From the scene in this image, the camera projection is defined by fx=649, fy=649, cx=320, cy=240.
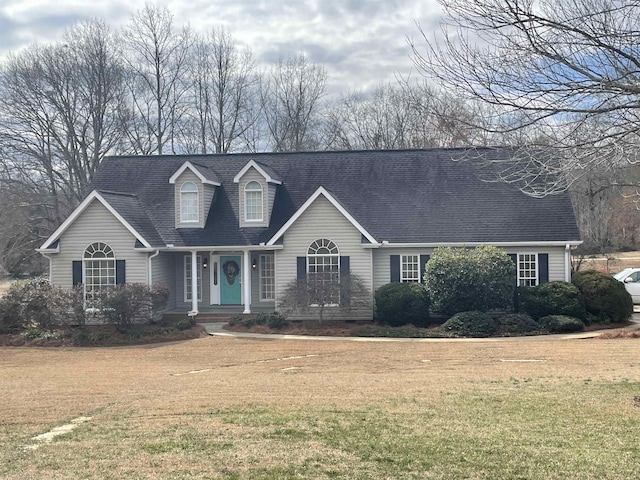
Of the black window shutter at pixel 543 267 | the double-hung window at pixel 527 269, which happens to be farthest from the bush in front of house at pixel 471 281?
the black window shutter at pixel 543 267

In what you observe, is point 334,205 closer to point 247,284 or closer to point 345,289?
point 345,289

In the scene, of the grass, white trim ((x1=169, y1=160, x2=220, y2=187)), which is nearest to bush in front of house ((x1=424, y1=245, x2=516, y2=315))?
the grass

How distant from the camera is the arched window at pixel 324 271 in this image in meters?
21.8

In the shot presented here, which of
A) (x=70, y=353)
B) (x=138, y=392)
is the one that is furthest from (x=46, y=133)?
(x=138, y=392)

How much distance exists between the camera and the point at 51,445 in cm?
776

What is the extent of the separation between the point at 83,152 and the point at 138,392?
3355cm

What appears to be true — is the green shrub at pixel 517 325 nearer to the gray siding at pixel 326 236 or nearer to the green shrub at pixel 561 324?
the green shrub at pixel 561 324

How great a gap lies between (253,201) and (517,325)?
11.1m

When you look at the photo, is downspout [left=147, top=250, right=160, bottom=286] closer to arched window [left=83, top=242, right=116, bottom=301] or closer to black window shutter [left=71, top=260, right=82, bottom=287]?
arched window [left=83, top=242, right=116, bottom=301]

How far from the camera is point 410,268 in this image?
23516mm

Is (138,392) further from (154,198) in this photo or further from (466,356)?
(154,198)

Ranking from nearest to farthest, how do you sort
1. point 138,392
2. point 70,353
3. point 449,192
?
1. point 138,392
2. point 70,353
3. point 449,192

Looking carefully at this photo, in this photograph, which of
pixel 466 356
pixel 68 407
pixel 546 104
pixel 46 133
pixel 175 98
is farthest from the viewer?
pixel 175 98

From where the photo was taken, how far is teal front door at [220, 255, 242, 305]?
25.8 meters
